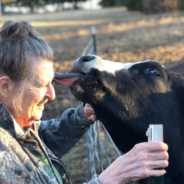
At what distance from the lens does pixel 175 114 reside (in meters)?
2.33

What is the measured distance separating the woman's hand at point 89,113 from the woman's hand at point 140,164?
0.84 meters

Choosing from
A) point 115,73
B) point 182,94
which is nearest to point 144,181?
point 182,94

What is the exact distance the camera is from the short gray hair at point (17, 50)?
1733 mm

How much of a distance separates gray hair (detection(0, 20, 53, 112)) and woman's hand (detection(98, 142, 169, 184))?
0.72 metres

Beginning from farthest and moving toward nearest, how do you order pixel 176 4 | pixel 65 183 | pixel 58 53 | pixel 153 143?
pixel 176 4
pixel 58 53
pixel 65 183
pixel 153 143

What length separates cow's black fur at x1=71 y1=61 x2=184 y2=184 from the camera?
210cm

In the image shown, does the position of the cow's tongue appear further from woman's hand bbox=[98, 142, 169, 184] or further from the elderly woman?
woman's hand bbox=[98, 142, 169, 184]

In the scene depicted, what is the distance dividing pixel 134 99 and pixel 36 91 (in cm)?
71

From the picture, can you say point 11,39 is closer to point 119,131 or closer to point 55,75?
point 55,75

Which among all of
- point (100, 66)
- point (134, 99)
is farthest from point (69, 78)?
point (134, 99)

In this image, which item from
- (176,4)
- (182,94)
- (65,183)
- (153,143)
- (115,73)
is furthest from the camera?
(176,4)

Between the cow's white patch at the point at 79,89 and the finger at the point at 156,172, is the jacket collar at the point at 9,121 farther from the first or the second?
the finger at the point at 156,172

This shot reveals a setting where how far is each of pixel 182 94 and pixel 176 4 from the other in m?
25.0

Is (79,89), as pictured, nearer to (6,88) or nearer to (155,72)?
(6,88)
